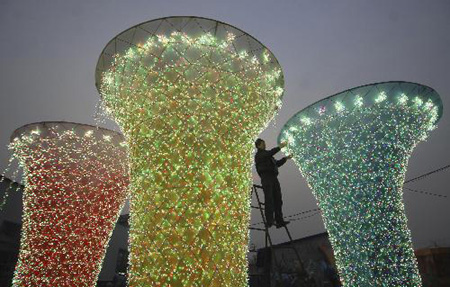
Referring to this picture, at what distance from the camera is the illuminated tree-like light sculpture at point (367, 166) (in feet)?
16.7

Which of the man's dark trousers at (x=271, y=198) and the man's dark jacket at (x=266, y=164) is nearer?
the man's dark trousers at (x=271, y=198)

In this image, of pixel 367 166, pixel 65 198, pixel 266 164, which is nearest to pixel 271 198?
pixel 266 164

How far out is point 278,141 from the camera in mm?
6816

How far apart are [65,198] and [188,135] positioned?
418 cm

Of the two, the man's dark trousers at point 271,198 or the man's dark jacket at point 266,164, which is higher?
the man's dark jacket at point 266,164

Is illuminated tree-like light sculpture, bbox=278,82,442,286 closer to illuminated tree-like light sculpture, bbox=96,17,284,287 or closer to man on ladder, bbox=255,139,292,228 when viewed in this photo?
man on ladder, bbox=255,139,292,228

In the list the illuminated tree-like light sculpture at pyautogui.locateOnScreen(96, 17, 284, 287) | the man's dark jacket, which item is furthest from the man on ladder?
the illuminated tree-like light sculpture at pyautogui.locateOnScreen(96, 17, 284, 287)

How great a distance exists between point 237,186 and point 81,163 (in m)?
4.30

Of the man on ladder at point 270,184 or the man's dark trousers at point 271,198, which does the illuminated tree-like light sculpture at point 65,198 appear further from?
the man's dark trousers at point 271,198

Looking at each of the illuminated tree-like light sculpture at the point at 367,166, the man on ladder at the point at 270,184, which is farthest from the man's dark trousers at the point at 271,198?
the illuminated tree-like light sculpture at the point at 367,166

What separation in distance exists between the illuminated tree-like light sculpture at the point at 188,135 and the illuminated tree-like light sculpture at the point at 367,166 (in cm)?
236

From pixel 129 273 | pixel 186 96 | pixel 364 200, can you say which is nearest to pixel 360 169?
pixel 364 200

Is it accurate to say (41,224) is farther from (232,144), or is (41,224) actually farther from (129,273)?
(232,144)

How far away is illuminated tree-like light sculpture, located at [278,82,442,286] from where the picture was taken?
5.10 meters
